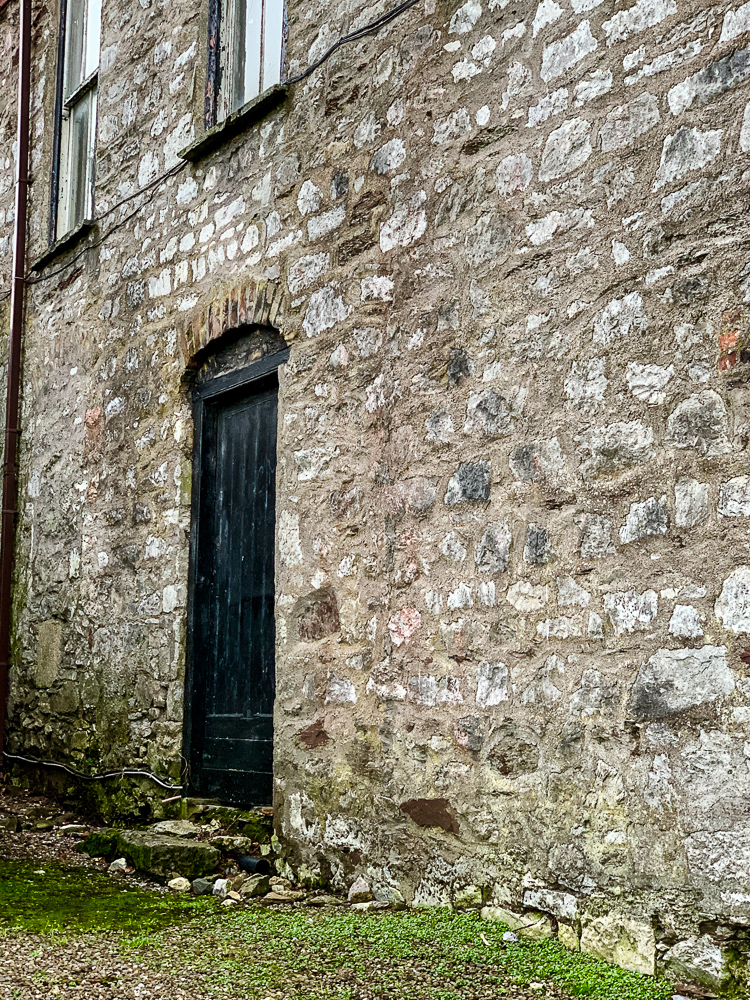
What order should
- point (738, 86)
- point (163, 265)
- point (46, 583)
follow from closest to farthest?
1. point (738, 86)
2. point (163, 265)
3. point (46, 583)

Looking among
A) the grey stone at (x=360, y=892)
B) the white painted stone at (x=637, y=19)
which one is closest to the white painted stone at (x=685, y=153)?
the white painted stone at (x=637, y=19)

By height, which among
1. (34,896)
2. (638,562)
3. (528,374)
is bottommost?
(34,896)

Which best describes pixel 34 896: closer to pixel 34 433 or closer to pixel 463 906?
pixel 463 906

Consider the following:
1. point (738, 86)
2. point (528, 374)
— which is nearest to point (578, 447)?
point (528, 374)

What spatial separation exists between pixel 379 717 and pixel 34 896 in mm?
1586

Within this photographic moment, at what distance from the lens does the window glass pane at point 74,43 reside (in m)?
7.33

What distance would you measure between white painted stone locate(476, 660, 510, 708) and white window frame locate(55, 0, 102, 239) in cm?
480

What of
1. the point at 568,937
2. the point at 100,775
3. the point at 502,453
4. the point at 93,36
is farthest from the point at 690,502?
the point at 93,36

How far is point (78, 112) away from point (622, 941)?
6511 millimetres

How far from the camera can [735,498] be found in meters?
2.93

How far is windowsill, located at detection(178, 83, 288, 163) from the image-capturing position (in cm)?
492

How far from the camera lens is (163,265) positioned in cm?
575

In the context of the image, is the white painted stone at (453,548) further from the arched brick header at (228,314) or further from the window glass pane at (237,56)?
the window glass pane at (237,56)

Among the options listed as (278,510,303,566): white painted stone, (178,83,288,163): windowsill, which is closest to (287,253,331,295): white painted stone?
(178,83,288,163): windowsill
